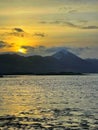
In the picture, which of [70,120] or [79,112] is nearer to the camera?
[70,120]

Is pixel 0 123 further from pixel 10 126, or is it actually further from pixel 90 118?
pixel 90 118

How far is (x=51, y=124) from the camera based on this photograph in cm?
4166

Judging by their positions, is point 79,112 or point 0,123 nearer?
point 0,123

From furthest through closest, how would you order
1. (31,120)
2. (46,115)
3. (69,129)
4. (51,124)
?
(46,115), (31,120), (51,124), (69,129)

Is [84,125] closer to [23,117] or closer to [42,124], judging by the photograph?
[42,124]

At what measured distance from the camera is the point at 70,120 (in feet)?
145

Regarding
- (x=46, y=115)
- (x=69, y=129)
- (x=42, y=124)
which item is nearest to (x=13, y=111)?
(x=46, y=115)

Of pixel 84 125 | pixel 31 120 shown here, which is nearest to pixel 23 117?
pixel 31 120

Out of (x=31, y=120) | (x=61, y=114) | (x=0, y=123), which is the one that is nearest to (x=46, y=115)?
(x=61, y=114)

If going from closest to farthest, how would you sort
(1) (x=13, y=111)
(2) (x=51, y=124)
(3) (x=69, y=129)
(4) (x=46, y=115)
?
(3) (x=69, y=129) < (2) (x=51, y=124) < (4) (x=46, y=115) < (1) (x=13, y=111)

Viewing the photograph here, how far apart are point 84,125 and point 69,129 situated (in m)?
2.83

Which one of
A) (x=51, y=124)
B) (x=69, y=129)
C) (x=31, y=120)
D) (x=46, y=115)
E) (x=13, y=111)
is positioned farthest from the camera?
(x=13, y=111)

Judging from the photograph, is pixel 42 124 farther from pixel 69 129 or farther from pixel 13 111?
pixel 13 111

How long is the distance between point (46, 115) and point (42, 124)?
25.6 ft
